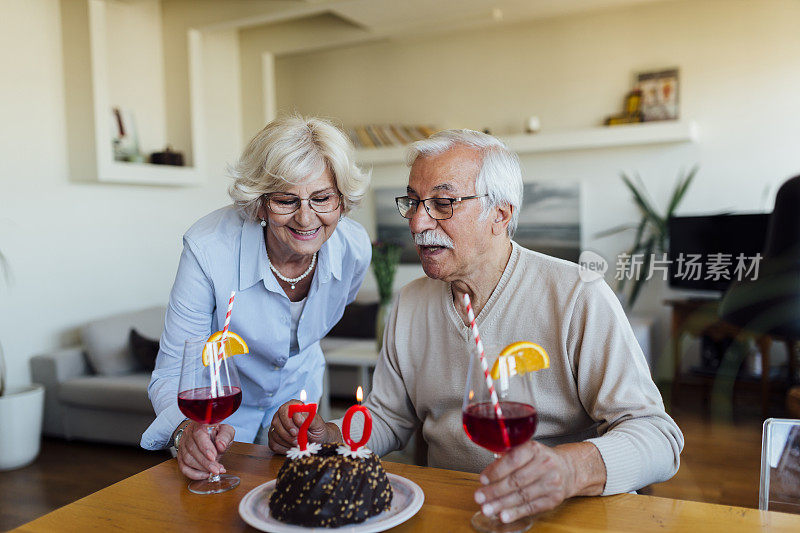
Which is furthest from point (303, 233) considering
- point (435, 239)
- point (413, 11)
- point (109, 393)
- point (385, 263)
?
point (413, 11)

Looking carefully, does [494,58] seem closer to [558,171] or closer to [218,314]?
[558,171]

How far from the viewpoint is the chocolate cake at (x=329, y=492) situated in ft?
3.13

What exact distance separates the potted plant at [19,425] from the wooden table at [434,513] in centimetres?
277

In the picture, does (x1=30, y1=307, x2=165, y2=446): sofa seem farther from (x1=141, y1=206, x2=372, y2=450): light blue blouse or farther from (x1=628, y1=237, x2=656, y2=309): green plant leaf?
(x1=628, y1=237, x2=656, y2=309): green plant leaf

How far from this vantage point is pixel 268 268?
1.72 meters

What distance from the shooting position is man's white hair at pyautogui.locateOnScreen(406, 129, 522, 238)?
1482 mm

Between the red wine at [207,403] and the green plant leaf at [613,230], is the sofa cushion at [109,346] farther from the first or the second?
the green plant leaf at [613,230]

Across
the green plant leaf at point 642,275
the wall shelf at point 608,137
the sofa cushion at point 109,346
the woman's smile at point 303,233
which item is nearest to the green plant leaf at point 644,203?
the green plant leaf at point 642,275

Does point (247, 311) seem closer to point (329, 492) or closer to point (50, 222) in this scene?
point (329, 492)

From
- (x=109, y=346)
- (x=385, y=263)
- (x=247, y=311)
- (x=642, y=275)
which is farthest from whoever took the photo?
(x=642, y=275)

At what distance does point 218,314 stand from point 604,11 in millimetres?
4321

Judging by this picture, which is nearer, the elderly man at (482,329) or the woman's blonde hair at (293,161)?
the elderly man at (482,329)

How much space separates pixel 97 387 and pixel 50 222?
1.16 m

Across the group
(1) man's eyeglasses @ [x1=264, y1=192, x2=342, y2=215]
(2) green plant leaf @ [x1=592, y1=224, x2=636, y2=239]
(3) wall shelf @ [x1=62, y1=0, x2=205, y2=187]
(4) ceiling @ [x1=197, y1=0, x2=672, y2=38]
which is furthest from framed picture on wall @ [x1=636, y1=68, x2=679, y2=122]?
(1) man's eyeglasses @ [x1=264, y1=192, x2=342, y2=215]
